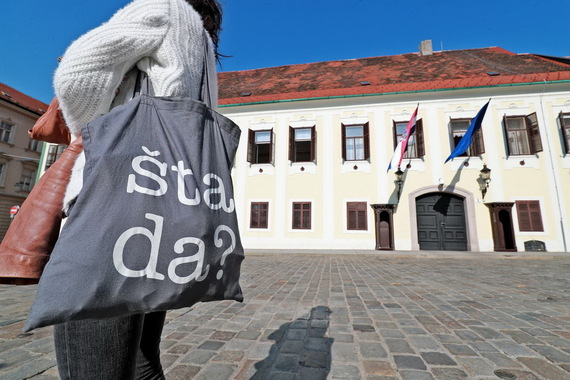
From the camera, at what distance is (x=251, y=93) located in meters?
16.2

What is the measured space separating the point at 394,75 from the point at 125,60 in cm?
1698

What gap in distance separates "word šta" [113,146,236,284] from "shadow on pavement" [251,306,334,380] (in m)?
1.31

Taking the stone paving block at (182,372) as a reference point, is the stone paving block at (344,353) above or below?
above

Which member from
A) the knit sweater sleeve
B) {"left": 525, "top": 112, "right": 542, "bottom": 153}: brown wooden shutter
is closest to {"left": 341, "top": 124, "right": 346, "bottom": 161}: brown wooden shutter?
{"left": 525, "top": 112, "right": 542, "bottom": 153}: brown wooden shutter

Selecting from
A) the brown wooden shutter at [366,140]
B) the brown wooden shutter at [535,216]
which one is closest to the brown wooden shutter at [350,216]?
the brown wooden shutter at [366,140]

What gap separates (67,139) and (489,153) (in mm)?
15041

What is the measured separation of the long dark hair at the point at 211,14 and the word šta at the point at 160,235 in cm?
84

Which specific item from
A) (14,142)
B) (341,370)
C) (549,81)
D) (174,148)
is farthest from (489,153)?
(14,142)

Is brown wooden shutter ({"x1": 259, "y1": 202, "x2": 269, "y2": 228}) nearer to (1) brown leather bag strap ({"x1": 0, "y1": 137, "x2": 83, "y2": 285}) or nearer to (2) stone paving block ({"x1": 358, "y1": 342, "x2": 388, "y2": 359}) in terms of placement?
(2) stone paving block ({"x1": 358, "y1": 342, "x2": 388, "y2": 359})

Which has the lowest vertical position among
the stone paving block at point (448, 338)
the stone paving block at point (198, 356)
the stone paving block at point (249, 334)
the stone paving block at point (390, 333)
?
the stone paving block at point (198, 356)

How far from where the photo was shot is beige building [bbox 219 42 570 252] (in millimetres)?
11711

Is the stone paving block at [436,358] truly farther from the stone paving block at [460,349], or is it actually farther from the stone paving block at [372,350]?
the stone paving block at [372,350]

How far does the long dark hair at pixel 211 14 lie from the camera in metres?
1.17

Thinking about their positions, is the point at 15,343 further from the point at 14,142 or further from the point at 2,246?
the point at 14,142
